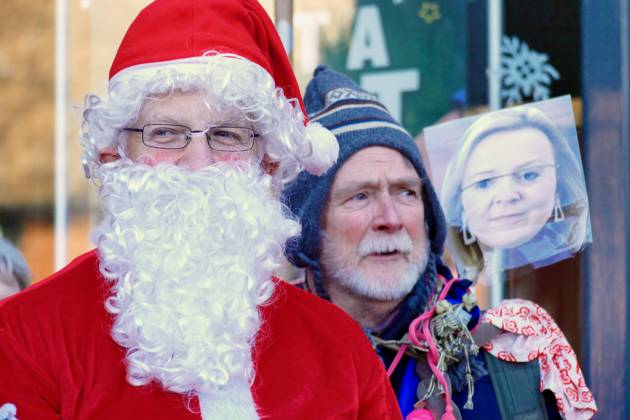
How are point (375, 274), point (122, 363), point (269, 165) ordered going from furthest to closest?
point (375, 274)
point (269, 165)
point (122, 363)

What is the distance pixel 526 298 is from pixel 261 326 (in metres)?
1.57

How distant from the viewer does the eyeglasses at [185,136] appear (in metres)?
2.43

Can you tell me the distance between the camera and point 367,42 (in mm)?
4117

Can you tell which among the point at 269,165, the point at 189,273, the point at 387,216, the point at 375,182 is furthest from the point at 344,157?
the point at 189,273

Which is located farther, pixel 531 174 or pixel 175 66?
pixel 531 174

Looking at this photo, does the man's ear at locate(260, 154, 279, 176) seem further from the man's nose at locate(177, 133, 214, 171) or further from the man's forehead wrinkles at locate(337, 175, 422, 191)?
the man's forehead wrinkles at locate(337, 175, 422, 191)

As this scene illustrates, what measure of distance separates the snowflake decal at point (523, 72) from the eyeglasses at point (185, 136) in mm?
1589

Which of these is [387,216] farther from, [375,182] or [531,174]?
[531,174]

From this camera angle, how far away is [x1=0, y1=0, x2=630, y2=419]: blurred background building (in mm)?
3637

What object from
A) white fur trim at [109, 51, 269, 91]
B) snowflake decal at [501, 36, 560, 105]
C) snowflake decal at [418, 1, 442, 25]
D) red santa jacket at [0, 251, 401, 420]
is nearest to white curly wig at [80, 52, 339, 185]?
white fur trim at [109, 51, 269, 91]

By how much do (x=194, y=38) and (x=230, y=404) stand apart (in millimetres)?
901

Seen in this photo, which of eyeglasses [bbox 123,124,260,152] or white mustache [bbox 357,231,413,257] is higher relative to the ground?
eyeglasses [bbox 123,124,260,152]

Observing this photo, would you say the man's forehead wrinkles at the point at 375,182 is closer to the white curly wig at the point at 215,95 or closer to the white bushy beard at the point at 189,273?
the white curly wig at the point at 215,95

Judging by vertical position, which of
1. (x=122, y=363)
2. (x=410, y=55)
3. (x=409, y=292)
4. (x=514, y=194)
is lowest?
(x=409, y=292)
